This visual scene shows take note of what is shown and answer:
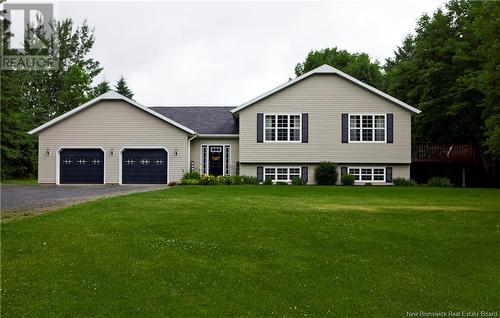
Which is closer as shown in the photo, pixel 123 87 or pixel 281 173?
pixel 281 173

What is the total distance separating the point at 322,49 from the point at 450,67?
2904cm

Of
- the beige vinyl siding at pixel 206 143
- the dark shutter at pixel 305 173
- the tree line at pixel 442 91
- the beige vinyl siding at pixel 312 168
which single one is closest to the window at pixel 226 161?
the beige vinyl siding at pixel 206 143

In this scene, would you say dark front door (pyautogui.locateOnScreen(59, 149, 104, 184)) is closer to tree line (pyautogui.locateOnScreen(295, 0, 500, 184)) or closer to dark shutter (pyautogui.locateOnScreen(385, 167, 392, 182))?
dark shutter (pyautogui.locateOnScreen(385, 167, 392, 182))

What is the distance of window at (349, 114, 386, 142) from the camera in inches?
1136

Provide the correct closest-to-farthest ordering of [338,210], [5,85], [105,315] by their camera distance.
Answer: [105,315], [338,210], [5,85]

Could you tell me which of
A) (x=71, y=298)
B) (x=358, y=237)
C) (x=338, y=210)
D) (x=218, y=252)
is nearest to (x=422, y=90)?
(x=338, y=210)

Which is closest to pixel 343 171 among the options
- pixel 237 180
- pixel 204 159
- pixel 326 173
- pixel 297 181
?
pixel 326 173

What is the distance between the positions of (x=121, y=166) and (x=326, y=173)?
458 inches

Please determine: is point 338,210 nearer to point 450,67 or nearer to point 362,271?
point 362,271

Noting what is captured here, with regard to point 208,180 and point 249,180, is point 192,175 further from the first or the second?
point 249,180

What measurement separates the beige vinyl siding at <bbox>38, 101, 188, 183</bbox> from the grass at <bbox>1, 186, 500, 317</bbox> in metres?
15.0

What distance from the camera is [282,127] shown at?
28984 millimetres

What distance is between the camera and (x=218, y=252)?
9703 millimetres

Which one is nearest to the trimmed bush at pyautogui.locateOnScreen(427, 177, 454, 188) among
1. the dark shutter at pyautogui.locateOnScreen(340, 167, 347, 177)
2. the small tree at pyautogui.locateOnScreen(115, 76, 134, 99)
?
the dark shutter at pyautogui.locateOnScreen(340, 167, 347, 177)
